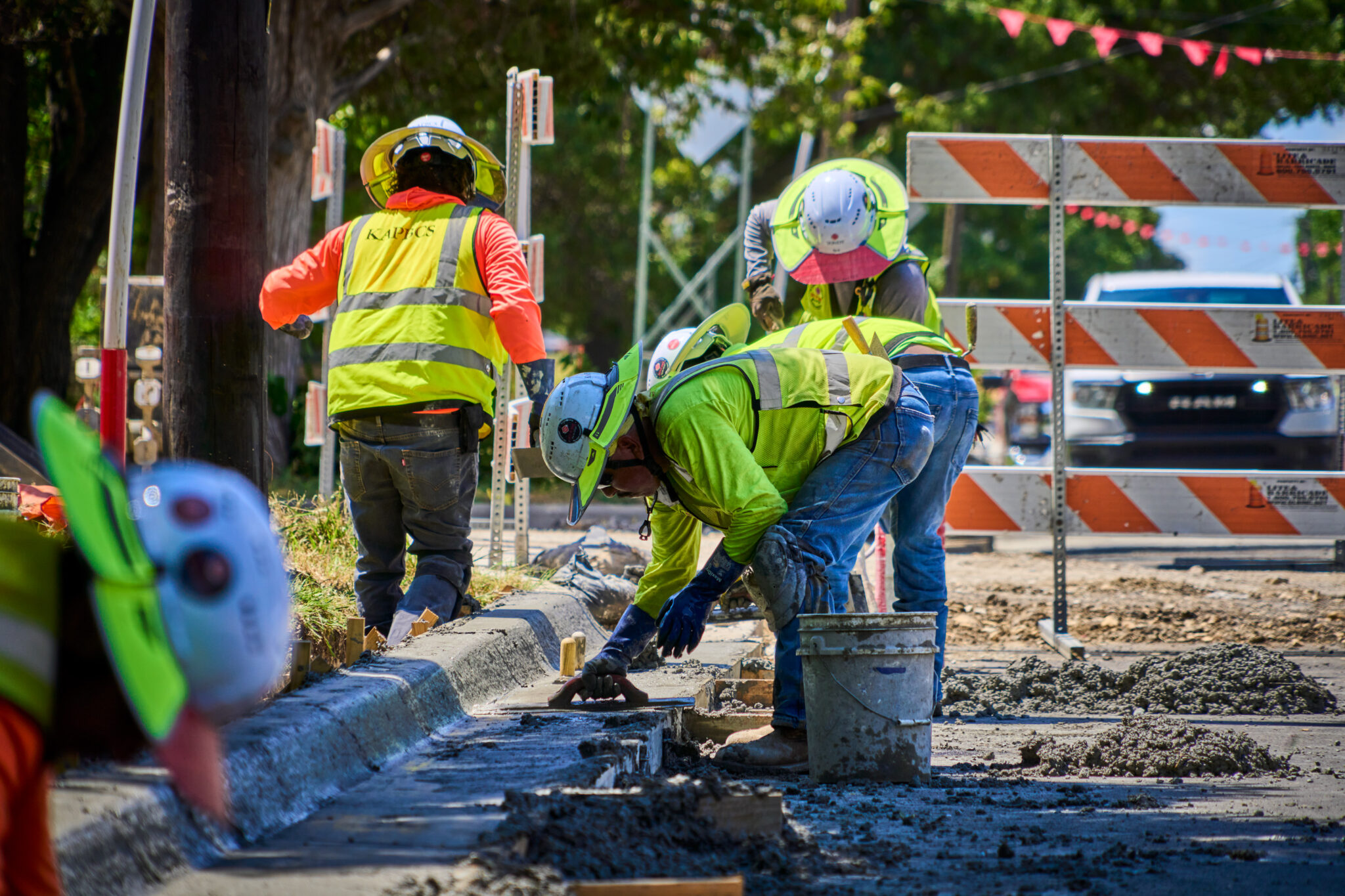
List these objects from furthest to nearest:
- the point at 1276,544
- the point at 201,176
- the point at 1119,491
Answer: the point at 1276,544, the point at 1119,491, the point at 201,176

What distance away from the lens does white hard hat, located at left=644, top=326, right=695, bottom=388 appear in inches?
182

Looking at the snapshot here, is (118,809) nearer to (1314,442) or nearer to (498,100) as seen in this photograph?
(1314,442)

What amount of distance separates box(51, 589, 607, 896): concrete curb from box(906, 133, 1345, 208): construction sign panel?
3.31 metres

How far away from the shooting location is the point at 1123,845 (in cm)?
342

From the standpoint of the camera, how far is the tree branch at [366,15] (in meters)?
10.9

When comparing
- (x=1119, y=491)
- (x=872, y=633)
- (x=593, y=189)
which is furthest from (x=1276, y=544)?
(x=593, y=189)

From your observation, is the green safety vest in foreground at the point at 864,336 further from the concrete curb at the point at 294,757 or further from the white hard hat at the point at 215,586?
the white hard hat at the point at 215,586

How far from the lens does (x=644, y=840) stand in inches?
119

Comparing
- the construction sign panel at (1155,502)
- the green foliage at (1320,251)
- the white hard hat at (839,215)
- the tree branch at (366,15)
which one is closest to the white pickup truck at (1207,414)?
the construction sign panel at (1155,502)

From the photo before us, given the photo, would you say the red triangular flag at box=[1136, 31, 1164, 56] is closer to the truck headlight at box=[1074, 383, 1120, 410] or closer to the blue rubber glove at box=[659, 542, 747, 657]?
the truck headlight at box=[1074, 383, 1120, 410]

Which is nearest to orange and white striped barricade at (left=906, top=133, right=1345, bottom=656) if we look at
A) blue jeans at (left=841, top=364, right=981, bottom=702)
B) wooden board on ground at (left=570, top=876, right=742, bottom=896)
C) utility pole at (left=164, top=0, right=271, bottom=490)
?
blue jeans at (left=841, top=364, right=981, bottom=702)

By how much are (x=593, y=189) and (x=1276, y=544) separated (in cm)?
1380

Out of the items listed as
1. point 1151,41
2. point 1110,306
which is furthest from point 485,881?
point 1151,41

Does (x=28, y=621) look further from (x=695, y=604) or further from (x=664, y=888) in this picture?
(x=695, y=604)
